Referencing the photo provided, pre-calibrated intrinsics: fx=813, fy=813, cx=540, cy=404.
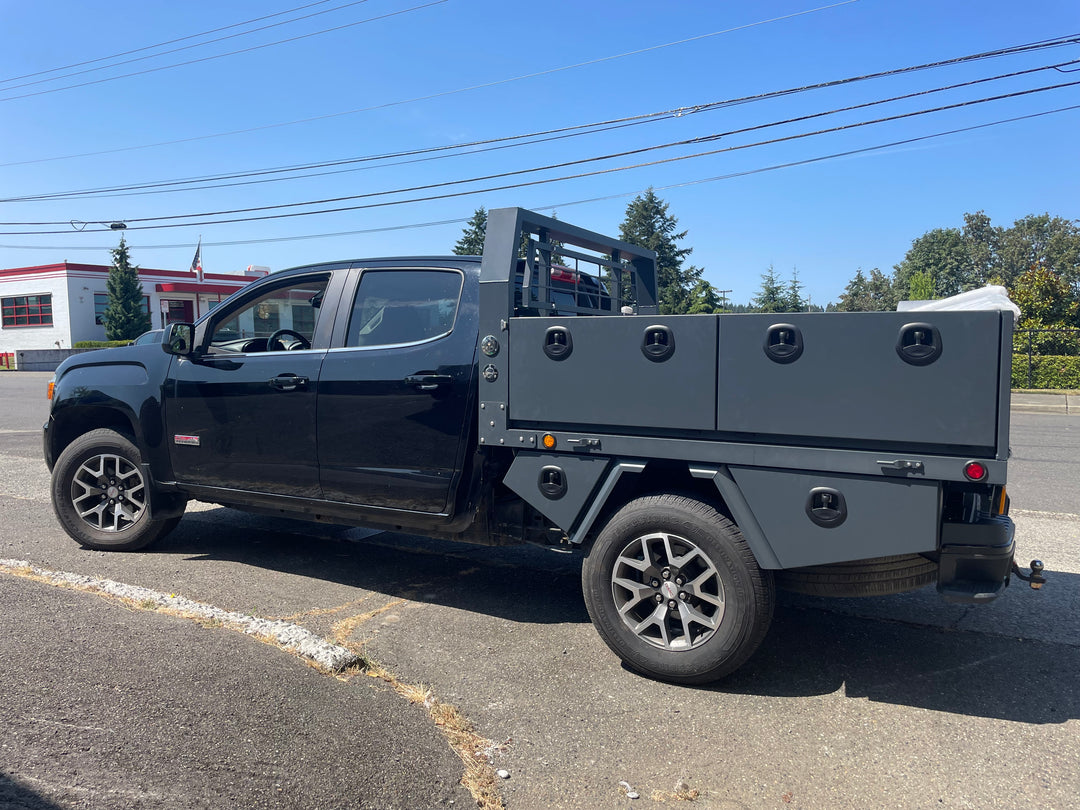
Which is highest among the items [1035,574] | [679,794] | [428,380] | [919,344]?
[919,344]

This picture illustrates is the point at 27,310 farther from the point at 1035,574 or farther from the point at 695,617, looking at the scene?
the point at 1035,574

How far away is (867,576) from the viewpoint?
3561mm

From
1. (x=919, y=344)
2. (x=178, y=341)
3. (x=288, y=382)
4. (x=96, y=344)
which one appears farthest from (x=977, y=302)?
(x=96, y=344)

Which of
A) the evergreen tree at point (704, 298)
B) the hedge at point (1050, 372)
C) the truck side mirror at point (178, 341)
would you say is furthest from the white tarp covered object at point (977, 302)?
the evergreen tree at point (704, 298)

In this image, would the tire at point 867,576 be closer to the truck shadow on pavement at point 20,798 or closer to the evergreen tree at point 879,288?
the truck shadow on pavement at point 20,798

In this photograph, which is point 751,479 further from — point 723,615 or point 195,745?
point 195,745

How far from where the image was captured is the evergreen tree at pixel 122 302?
1713 inches

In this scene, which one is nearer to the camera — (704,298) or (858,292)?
(704,298)

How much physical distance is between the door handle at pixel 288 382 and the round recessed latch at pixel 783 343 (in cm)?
271

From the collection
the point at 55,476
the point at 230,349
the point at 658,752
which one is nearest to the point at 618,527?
the point at 658,752

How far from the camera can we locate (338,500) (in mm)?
4746

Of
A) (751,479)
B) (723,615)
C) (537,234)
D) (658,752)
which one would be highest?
(537,234)

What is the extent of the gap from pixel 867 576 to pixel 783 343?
43.7 inches

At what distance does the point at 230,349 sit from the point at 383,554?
69.2 inches
